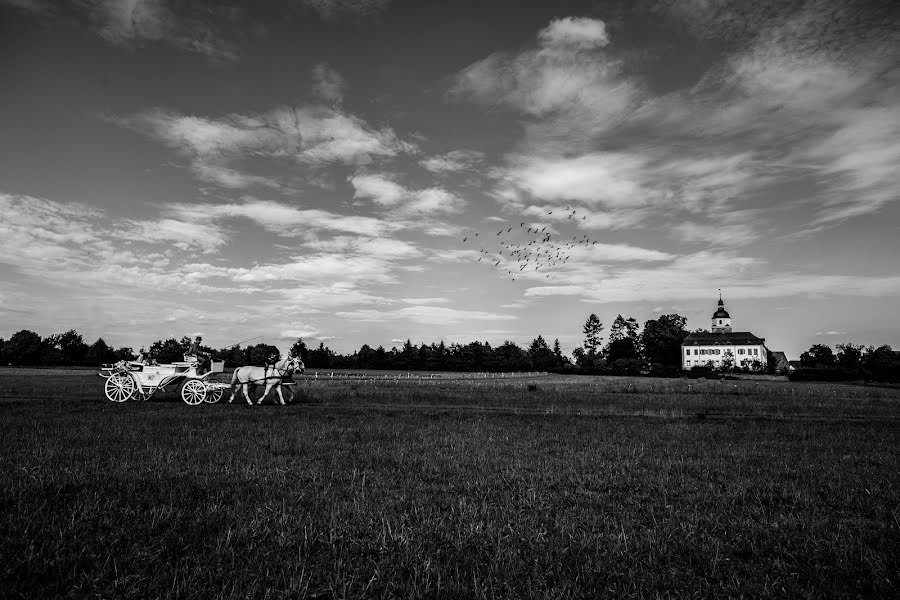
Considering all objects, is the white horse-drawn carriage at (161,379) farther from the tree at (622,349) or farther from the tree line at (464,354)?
the tree at (622,349)

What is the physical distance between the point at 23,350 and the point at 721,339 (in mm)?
194115

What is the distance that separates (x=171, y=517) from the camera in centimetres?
596

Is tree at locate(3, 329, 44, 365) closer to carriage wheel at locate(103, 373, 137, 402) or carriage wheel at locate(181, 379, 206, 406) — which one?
carriage wheel at locate(103, 373, 137, 402)

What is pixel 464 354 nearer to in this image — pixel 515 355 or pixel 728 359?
pixel 515 355

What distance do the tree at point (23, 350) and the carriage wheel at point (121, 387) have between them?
121056 mm

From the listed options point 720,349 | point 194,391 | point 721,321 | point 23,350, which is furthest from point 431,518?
point 721,321

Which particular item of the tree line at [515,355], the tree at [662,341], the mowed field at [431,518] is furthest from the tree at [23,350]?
the tree at [662,341]

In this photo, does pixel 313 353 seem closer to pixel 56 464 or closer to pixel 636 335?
pixel 636 335

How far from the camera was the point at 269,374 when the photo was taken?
23.7 meters

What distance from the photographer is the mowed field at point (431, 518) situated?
15.2 feet

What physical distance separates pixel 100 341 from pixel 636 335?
156417 millimetres

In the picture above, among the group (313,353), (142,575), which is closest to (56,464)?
(142,575)

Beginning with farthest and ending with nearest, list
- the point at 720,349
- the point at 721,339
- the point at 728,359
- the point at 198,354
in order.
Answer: the point at 721,339
the point at 720,349
the point at 728,359
the point at 198,354

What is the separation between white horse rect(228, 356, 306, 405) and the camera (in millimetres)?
23594
